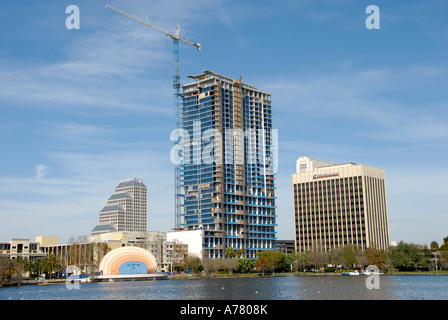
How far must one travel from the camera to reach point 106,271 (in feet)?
602

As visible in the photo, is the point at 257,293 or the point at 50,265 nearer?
the point at 257,293

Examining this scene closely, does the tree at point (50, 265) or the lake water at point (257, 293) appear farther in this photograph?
the tree at point (50, 265)

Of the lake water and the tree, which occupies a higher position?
the tree

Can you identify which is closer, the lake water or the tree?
the lake water

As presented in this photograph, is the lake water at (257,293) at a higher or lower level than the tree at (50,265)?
lower

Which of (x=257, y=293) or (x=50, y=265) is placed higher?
(x=50, y=265)
